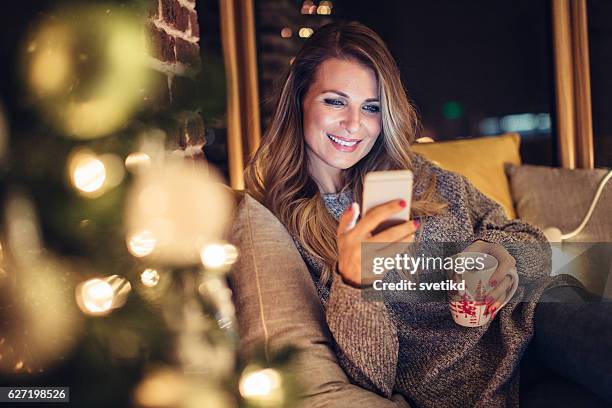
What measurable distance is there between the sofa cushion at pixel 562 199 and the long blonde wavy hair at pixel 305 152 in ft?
2.67

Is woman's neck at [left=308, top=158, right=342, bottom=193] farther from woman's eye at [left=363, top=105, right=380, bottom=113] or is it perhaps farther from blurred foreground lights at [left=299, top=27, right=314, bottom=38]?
blurred foreground lights at [left=299, top=27, right=314, bottom=38]

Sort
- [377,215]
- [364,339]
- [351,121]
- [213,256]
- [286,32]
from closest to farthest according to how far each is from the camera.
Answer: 1. [213,256]
2. [377,215]
3. [364,339]
4. [351,121]
5. [286,32]

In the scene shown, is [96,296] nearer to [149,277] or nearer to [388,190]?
[149,277]

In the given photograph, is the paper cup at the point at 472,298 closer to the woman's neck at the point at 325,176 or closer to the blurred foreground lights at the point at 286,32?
the woman's neck at the point at 325,176

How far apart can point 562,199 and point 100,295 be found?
2.07 m

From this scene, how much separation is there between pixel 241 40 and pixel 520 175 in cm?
144

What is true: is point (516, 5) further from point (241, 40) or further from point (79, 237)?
point (79, 237)

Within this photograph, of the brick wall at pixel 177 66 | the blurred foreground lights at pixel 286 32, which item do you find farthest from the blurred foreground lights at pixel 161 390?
the blurred foreground lights at pixel 286 32

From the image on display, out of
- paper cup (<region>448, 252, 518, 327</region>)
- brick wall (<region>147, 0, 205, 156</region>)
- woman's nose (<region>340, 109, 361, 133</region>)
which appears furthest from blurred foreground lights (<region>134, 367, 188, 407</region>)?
woman's nose (<region>340, 109, 361, 133</region>)

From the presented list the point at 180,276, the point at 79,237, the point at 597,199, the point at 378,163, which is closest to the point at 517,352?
the point at 378,163

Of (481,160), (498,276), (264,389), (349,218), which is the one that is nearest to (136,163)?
(264,389)

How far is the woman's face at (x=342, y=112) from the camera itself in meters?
1.49

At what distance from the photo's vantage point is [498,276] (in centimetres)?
129

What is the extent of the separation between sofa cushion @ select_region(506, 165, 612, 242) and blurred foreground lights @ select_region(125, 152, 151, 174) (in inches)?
76.7
